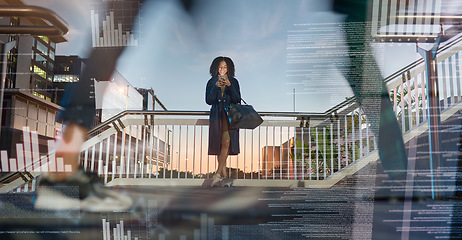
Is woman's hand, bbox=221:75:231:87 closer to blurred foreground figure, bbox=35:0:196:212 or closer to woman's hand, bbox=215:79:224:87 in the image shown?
woman's hand, bbox=215:79:224:87

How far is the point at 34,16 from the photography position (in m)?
0.89

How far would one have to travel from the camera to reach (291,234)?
0.80m

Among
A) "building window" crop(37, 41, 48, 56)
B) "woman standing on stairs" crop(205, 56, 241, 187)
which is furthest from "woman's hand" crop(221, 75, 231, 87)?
"building window" crop(37, 41, 48, 56)

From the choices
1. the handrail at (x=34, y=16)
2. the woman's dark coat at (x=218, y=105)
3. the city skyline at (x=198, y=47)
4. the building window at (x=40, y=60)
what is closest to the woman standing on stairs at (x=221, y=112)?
the woman's dark coat at (x=218, y=105)

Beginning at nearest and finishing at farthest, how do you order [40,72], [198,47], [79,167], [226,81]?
[40,72]
[79,167]
[226,81]
[198,47]

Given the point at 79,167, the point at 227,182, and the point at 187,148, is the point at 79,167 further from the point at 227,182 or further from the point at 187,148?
the point at 227,182

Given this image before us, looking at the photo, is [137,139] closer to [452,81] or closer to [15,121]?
[15,121]

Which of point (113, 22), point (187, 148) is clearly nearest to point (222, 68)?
point (187, 148)

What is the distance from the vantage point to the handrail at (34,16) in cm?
87

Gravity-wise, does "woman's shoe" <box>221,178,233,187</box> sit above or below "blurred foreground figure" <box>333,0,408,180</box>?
below

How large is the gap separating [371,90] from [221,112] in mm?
1200

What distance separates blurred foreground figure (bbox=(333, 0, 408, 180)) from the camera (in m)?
0.72

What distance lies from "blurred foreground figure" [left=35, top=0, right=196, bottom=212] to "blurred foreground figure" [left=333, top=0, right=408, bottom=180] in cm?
77

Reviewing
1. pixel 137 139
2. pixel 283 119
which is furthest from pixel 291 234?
pixel 137 139
